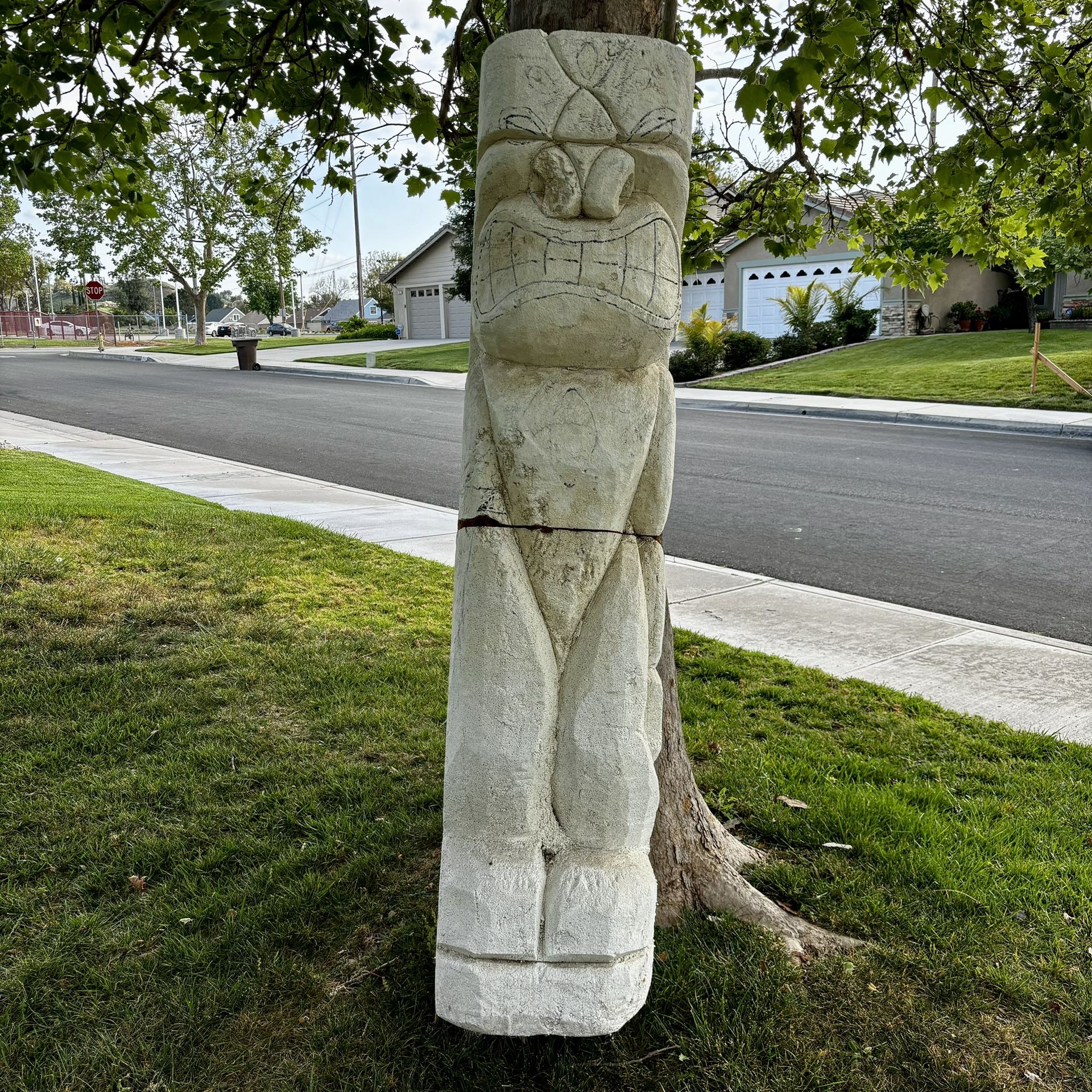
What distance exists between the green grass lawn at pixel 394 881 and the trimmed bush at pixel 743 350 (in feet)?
62.9

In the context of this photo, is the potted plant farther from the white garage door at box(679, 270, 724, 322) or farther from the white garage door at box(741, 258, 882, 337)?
the white garage door at box(679, 270, 724, 322)

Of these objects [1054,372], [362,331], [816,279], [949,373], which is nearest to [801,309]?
[816,279]

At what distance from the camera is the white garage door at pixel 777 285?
2764 centimetres

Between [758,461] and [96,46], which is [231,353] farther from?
[96,46]

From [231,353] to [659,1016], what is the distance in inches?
1426

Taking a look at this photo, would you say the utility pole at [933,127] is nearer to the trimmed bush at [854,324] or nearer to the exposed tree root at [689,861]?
the exposed tree root at [689,861]

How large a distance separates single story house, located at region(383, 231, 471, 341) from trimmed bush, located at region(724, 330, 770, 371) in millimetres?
15635

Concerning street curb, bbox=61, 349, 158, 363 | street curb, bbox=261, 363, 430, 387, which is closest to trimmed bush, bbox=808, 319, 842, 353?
street curb, bbox=261, 363, 430, 387

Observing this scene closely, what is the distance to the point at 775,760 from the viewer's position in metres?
4.22

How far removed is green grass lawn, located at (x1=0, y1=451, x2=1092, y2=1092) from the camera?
103 inches

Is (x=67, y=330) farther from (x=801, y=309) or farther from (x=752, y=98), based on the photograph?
(x=752, y=98)

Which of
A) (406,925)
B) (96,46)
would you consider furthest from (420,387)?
(406,925)

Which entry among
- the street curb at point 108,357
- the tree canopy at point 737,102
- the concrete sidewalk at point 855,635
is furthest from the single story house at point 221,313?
the tree canopy at point 737,102

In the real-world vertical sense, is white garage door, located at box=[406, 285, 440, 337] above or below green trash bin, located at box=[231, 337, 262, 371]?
above
